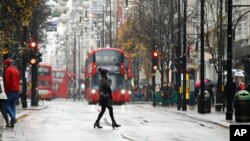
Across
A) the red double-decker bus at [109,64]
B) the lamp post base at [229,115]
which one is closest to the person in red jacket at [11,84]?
the lamp post base at [229,115]

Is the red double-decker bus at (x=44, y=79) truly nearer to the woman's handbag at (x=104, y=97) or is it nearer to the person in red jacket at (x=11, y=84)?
the woman's handbag at (x=104, y=97)

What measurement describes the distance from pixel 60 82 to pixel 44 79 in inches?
621

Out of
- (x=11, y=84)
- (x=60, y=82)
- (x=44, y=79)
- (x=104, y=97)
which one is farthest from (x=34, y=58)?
(x=60, y=82)

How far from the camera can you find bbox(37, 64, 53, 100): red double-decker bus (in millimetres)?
92938

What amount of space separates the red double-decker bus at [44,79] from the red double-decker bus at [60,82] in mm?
11784

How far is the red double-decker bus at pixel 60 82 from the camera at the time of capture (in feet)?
352

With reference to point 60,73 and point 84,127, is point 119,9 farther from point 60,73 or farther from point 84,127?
point 84,127

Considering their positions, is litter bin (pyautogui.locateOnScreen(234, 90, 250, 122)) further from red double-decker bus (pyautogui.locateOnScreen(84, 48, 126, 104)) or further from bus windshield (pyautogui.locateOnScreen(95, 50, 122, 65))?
bus windshield (pyautogui.locateOnScreen(95, 50, 122, 65))

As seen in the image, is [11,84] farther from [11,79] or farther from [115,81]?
[115,81]

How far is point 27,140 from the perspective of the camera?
64.4 feet

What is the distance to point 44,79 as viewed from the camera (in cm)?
9388

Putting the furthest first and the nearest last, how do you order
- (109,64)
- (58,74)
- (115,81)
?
1. (58,74)
2. (115,81)
3. (109,64)

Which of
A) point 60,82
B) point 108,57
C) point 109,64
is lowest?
point 60,82

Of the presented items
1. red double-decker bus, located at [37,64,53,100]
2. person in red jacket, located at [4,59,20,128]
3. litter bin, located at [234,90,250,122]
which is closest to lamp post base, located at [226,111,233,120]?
litter bin, located at [234,90,250,122]
